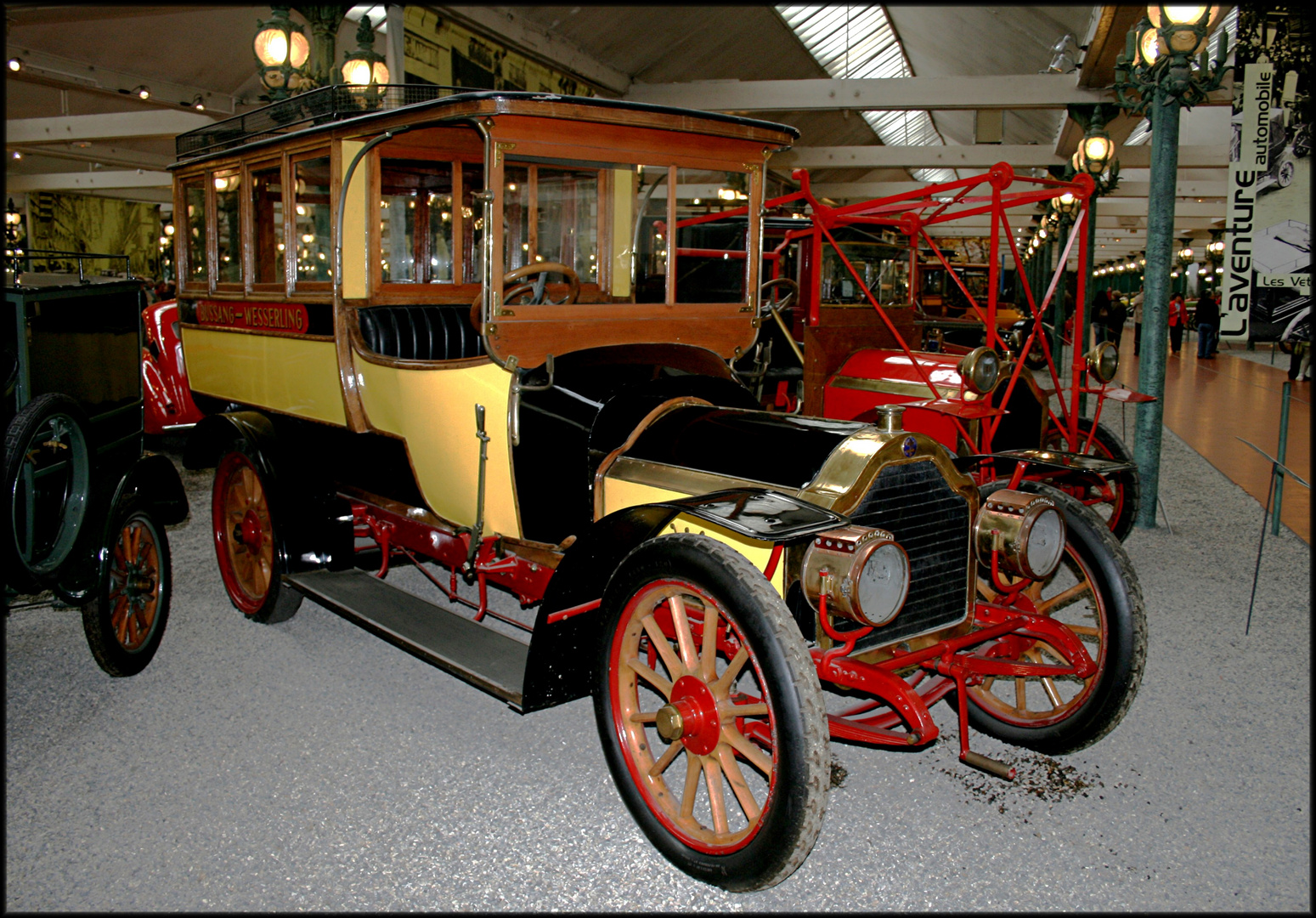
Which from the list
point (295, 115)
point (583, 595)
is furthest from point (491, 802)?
point (295, 115)

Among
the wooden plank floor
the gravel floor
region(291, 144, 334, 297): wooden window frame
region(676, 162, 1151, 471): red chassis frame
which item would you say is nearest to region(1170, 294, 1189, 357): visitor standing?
the wooden plank floor

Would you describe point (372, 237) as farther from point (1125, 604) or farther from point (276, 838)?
point (1125, 604)

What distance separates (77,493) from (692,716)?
2437 mm

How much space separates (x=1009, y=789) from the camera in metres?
2.79

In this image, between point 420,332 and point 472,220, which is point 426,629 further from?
point 472,220

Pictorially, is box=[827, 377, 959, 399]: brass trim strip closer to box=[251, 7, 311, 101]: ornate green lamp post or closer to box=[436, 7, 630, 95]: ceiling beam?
box=[251, 7, 311, 101]: ornate green lamp post

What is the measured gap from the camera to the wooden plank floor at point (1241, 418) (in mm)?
5910

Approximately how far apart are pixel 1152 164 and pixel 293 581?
5.49 metres

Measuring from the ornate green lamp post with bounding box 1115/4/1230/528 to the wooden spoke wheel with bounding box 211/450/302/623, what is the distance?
16.0ft

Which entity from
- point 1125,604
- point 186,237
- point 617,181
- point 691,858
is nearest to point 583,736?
point 691,858

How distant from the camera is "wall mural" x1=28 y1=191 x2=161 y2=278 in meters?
23.9

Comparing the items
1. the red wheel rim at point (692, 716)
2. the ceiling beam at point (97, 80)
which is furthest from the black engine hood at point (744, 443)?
the ceiling beam at point (97, 80)

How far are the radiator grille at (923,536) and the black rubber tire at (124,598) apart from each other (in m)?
2.53

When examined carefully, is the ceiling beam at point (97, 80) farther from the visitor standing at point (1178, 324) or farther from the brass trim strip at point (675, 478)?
the visitor standing at point (1178, 324)
